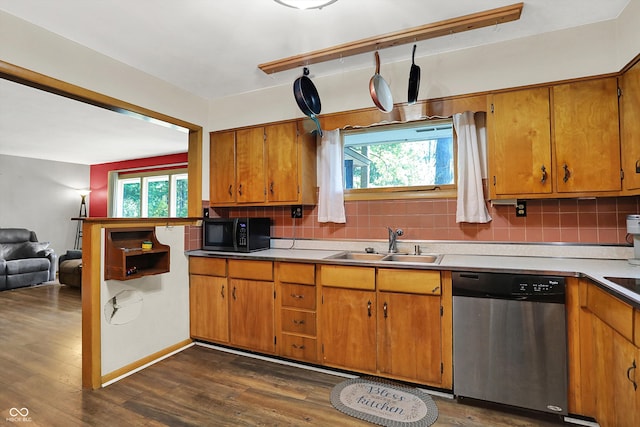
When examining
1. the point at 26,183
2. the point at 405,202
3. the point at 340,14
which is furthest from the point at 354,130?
the point at 26,183

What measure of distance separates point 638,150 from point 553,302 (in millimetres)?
998

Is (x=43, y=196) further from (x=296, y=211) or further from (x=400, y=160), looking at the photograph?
(x=400, y=160)

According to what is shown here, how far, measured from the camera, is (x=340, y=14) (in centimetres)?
198

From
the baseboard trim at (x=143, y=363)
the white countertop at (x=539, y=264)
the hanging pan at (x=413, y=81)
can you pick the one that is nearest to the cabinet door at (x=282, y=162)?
the white countertop at (x=539, y=264)

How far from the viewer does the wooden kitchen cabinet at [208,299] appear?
2842mm

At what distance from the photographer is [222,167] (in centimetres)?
325

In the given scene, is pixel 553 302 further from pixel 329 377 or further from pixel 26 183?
pixel 26 183

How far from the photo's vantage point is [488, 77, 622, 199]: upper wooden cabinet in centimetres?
207

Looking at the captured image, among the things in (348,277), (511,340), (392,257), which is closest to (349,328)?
(348,277)

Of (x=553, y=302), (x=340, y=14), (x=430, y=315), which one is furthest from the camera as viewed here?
(x=430, y=315)

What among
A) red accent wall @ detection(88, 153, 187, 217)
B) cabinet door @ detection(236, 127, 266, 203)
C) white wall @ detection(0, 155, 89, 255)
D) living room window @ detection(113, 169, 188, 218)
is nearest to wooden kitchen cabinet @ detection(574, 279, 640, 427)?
cabinet door @ detection(236, 127, 266, 203)

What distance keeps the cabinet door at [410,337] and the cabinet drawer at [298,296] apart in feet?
1.69

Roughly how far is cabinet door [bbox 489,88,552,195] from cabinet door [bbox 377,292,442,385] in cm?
98

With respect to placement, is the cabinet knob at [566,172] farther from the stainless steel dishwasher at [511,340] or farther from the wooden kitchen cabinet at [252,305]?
the wooden kitchen cabinet at [252,305]
